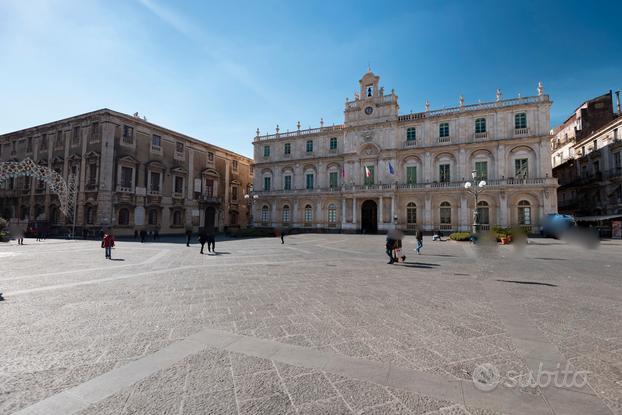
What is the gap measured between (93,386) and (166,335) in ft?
4.37

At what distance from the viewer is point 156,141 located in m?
32.8

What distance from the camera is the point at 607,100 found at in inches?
1299

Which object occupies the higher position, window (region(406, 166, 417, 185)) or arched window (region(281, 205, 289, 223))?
window (region(406, 166, 417, 185))

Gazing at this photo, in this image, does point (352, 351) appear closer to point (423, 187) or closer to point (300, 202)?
point (423, 187)

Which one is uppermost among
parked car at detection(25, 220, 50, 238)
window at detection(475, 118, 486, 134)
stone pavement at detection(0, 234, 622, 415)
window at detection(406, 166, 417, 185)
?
window at detection(475, 118, 486, 134)

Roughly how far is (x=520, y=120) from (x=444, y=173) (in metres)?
8.95

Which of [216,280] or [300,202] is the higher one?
[300,202]

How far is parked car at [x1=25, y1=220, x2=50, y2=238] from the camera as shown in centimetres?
2811

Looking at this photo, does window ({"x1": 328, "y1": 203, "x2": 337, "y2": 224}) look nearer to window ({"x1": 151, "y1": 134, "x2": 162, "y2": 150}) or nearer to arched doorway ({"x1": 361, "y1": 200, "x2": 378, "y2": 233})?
arched doorway ({"x1": 361, "y1": 200, "x2": 378, "y2": 233})

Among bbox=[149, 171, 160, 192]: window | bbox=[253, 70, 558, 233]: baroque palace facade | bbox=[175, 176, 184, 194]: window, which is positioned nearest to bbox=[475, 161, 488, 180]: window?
bbox=[253, 70, 558, 233]: baroque palace facade

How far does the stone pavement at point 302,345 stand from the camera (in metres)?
2.67

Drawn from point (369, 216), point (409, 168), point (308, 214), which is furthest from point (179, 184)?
point (409, 168)

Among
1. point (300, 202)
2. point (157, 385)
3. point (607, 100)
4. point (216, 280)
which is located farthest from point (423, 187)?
point (157, 385)

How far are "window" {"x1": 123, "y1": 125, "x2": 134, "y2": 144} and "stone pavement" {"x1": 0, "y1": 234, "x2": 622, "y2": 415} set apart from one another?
86.4 feet
